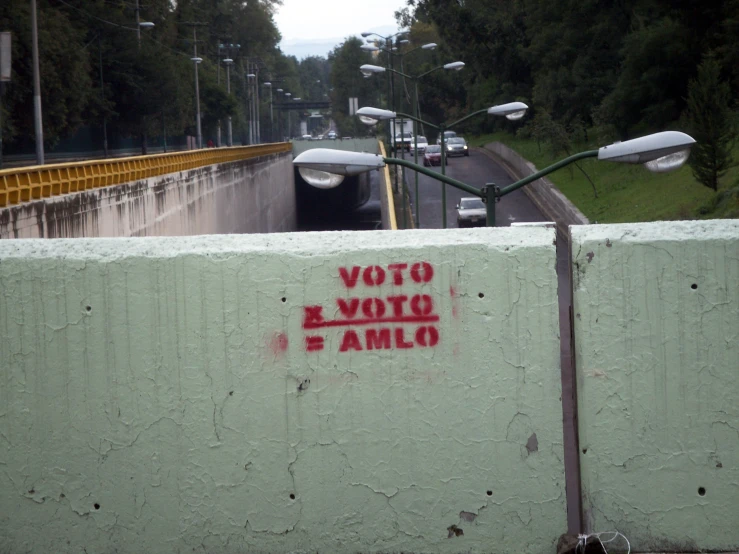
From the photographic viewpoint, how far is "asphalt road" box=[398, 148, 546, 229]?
54375 mm

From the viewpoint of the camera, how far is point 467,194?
219ft

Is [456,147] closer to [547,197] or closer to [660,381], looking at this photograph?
[547,197]

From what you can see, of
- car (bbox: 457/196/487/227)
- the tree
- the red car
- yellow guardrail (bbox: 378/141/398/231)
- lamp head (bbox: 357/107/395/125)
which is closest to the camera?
lamp head (bbox: 357/107/395/125)

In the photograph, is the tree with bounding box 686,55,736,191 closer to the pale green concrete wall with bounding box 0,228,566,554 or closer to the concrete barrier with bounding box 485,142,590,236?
the concrete barrier with bounding box 485,142,590,236

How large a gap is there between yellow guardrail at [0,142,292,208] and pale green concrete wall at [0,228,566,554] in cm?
1532

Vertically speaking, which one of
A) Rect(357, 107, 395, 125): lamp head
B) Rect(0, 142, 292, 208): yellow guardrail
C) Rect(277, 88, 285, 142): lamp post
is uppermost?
Rect(277, 88, 285, 142): lamp post

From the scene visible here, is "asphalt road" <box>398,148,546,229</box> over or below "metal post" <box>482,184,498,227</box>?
over

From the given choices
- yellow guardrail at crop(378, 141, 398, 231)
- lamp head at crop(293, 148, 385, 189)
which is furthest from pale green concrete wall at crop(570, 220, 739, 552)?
yellow guardrail at crop(378, 141, 398, 231)

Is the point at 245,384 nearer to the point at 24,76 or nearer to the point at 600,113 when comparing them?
the point at 24,76

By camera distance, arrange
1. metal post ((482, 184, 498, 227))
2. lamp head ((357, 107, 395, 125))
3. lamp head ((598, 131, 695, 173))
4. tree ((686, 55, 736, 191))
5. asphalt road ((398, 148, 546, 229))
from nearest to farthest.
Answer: lamp head ((598, 131, 695, 173))
metal post ((482, 184, 498, 227))
lamp head ((357, 107, 395, 125))
tree ((686, 55, 736, 191))
asphalt road ((398, 148, 546, 229))

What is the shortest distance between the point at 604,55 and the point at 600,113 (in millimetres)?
9628

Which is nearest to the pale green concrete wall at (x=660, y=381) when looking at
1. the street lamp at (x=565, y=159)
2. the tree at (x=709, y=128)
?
the street lamp at (x=565, y=159)

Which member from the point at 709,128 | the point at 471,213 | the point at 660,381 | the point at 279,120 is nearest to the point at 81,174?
the point at 660,381

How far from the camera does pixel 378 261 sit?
15.8ft
